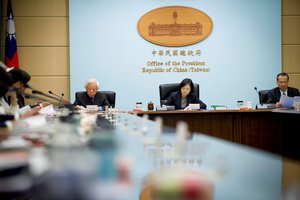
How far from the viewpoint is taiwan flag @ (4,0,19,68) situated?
248 inches

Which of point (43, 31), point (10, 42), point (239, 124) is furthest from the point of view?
point (43, 31)

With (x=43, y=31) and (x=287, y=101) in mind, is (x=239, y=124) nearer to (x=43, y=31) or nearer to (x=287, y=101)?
(x=287, y=101)

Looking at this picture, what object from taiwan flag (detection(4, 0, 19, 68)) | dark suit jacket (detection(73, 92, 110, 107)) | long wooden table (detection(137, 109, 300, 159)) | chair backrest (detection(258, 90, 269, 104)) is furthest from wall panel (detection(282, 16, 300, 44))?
taiwan flag (detection(4, 0, 19, 68))

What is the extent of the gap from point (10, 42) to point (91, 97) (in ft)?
5.71

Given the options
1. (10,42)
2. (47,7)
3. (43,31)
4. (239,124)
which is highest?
(47,7)

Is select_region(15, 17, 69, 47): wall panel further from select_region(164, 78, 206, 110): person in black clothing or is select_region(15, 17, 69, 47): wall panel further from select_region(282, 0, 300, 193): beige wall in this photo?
select_region(282, 0, 300, 193): beige wall

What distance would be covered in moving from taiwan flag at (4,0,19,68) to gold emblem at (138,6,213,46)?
6.98 ft

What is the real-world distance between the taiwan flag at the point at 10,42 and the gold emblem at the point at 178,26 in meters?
2.13

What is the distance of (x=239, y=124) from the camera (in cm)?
495

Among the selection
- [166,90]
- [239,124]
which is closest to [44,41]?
[166,90]

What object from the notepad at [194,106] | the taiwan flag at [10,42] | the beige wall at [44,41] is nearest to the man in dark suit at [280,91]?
the notepad at [194,106]

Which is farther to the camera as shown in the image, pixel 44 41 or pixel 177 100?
pixel 44 41

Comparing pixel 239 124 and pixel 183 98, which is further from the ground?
pixel 183 98

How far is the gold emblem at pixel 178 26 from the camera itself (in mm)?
6609
